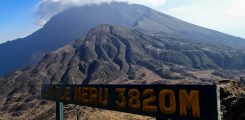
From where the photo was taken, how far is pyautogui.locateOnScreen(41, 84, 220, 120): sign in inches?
259

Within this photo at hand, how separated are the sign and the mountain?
61.3 metres

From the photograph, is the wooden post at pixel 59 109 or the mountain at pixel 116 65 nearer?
the wooden post at pixel 59 109

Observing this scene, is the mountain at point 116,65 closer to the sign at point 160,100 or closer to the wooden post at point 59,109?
the wooden post at point 59,109

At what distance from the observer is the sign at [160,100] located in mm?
6590

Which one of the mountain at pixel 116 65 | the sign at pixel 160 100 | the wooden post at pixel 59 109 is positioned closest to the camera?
the sign at pixel 160 100

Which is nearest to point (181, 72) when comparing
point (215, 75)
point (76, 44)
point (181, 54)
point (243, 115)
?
point (215, 75)

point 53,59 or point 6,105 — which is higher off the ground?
point 53,59

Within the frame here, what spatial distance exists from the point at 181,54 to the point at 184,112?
511 feet

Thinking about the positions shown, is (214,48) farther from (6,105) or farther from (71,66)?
(6,105)

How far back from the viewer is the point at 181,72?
127m

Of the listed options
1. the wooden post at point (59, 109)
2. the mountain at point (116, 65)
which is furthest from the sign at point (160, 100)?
the mountain at point (116, 65)

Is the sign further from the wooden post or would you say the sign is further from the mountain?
the mountain

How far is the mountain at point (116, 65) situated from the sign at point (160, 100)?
61343mm

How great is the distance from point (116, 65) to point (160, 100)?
11848 centimetres
